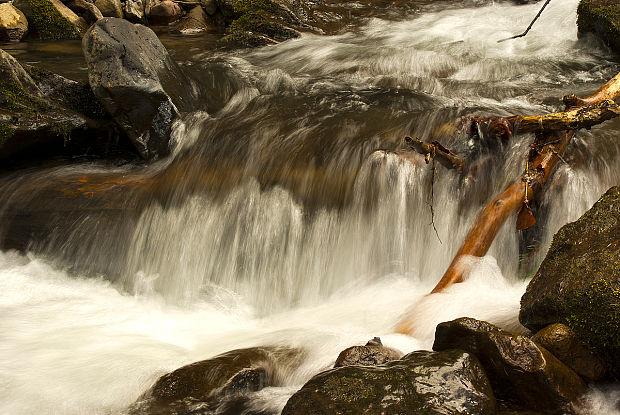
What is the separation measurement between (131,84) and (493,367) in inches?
190

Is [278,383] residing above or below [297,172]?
below

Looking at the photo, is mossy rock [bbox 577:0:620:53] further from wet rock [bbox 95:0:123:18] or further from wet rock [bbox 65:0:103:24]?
wet rock [bbox 65:0:103:24]

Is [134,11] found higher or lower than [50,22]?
higher

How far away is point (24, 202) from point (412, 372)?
15.9 ft

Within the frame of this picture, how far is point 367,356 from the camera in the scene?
317 centimetres

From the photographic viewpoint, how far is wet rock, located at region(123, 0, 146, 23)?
1109 cm

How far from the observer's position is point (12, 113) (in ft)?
19.7

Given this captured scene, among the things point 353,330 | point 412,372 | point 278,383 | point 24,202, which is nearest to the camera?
point 412,372

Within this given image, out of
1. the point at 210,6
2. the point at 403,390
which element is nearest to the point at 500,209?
the point at 403,390

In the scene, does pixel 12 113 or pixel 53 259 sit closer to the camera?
pixel 53 259

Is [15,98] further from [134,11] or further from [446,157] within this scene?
[134,11]

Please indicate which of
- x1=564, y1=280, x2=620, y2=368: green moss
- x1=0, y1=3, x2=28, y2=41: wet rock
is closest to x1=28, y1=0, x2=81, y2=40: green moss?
x1=0, y1=3, x2=28, y2=41: wet rock

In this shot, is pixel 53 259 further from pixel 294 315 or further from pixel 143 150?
pixel 294 315

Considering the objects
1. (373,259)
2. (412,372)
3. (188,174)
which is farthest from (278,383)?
(188,174)
